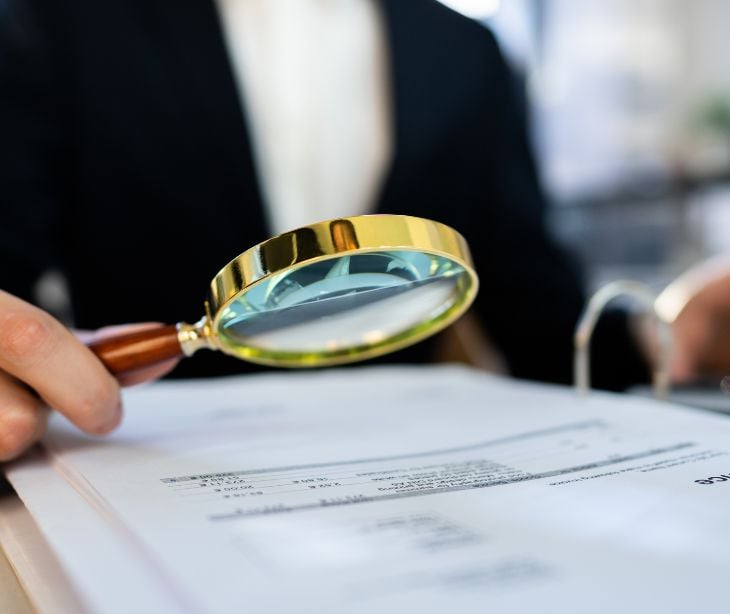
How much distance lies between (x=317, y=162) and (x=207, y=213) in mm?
217

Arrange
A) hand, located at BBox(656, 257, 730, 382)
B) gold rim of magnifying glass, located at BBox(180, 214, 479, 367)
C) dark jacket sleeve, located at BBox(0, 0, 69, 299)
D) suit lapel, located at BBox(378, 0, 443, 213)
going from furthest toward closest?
suit lapel, located at BBox(378, 0, 443, 213)
dark jacket sleeve, located at BBox(0, 0, 69, 299)
hand, located at BBox(656, 257, 730, 382)
gold rim of magnifying glass, located at BBox(180, 214, 479, 367)

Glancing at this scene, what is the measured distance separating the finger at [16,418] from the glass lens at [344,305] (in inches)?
4.4

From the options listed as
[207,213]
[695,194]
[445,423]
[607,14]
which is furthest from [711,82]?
[445,423]

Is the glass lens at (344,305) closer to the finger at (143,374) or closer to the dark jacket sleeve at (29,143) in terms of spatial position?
the finger at (143,374)

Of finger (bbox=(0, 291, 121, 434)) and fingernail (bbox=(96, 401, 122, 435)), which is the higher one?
finger (bbox=(0, 291, 121, 434))

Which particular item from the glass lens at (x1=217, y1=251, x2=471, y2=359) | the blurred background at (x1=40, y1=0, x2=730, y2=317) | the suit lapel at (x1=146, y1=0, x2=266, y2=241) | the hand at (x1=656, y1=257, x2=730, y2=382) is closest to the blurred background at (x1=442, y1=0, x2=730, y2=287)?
the blurred background at (x1=40, y1=0, x2=730, y2=317)

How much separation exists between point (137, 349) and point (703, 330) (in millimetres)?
568

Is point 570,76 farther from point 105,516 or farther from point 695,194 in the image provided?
point 105,516

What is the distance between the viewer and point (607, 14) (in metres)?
3.47

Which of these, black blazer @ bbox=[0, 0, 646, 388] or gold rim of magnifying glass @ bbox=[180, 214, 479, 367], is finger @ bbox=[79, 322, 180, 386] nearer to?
gold rim of magnifying glass @ bbox=[180, 214, 479, 367]

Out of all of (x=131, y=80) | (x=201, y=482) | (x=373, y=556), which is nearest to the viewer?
(x=373, y=556)

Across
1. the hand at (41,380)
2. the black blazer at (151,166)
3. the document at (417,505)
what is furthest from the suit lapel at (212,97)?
the hand at (41,380)

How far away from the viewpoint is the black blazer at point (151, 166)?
1.00 m

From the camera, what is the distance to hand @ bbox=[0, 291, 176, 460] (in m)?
0.39
